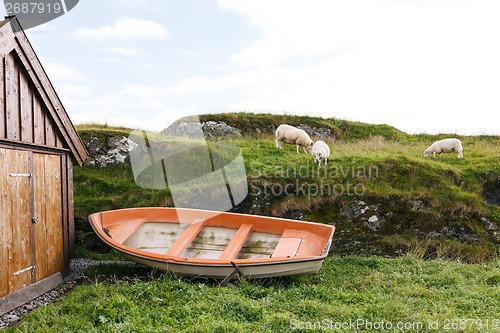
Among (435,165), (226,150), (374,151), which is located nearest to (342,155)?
(374,151)

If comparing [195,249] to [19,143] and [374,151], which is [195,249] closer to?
[19,143]

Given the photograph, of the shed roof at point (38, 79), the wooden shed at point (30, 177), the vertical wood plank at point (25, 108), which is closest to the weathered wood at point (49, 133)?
the wooden shed at point (30, 177)

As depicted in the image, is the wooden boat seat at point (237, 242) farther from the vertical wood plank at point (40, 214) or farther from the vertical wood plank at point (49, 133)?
the vertical wood plank at point (49, 133)

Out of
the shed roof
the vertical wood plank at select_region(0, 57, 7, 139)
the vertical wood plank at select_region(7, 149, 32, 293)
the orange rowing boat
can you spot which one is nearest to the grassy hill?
the orange rowing boat

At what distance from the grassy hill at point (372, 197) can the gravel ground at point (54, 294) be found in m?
1.52

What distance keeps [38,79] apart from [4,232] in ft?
11.4

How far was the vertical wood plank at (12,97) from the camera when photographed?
7844 mm

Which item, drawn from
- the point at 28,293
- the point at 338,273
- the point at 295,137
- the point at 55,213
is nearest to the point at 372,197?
the point at 338,273

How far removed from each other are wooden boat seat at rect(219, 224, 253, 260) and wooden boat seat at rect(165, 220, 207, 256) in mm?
989

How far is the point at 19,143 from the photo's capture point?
8156 millimetres

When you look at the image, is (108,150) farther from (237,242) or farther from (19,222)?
(237,242)

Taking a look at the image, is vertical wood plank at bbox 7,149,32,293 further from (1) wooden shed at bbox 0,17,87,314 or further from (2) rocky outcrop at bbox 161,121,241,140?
(2) rocky outcrop at bbox 161,121,241,140

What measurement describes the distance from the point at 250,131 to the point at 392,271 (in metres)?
16.3

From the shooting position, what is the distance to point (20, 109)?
8289 millimetres
